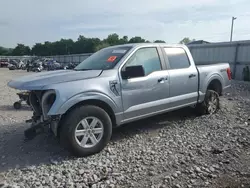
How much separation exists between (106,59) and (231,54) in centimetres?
1202

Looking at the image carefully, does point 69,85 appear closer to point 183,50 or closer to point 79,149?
point 79,149

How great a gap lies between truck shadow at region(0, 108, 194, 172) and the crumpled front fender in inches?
32.9

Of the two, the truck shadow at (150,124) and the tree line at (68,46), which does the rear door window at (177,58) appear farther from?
the tree line at (68,46)

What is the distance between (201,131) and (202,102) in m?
1.13

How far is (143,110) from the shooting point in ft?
15.1

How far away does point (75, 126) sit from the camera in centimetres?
378

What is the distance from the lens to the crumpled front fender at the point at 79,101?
3.61 m

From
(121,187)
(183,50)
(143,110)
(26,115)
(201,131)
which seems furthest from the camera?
(26,115)

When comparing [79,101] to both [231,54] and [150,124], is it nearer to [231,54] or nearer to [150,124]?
[150,124]

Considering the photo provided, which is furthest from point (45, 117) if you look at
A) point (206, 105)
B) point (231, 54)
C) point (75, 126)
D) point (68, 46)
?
point (68, 46)

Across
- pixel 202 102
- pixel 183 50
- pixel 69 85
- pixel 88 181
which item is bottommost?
pixel 88 181

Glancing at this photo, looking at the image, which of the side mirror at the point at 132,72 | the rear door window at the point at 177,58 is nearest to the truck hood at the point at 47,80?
the side mirror at the point at 132,72

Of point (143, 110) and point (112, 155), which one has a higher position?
point (143, 110)

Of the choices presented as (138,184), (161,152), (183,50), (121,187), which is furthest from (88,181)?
(183,50)
